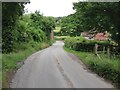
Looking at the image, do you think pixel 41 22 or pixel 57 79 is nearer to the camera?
pixel 57 79

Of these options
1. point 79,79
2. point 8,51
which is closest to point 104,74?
point 79,79

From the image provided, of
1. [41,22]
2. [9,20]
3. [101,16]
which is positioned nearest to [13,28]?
[9,20]

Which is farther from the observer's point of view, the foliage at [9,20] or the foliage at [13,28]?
the foliage at [13,28]

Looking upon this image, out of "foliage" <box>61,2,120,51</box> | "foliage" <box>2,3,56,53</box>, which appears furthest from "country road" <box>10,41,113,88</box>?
"foliage" <box>61,2,120,51</box>

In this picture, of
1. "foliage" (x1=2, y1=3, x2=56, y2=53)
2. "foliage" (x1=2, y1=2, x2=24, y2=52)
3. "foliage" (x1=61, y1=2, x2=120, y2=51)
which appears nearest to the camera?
"foliage" (x1=2, y1=2, x2=24, y2=52)

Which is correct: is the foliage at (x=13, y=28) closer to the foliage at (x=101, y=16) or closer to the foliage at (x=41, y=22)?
the foliage at (x=101, y=16)

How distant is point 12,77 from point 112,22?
10.7 metres

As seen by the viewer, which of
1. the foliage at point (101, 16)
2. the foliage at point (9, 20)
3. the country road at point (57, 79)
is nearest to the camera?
the country road at point (57, 79)

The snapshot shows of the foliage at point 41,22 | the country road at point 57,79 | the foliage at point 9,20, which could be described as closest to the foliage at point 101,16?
the foliage at point 9,20

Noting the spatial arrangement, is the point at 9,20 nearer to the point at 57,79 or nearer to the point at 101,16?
the point at 101,16

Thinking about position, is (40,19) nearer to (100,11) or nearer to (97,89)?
(100,11)

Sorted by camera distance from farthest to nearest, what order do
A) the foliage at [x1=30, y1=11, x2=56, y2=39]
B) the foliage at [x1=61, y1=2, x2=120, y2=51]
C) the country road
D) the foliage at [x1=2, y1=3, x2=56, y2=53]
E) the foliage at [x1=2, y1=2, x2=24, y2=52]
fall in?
the foliage at [x1=30, y1=11, x2=56, y2=39]
the foliage at [x1=61, y1=2, x2=120, y2=51]
the foliage at [x1=2, y1=3, x2=56, y2=53]
the foliage at [x1=2, y1=2, x2=24, y2=52]
the country road

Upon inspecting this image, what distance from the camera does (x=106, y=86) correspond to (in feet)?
51.8

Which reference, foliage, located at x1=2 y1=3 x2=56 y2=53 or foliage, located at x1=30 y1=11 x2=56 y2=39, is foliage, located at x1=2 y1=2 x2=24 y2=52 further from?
foliage, located at x1=30 y1=11 x2=56 y2=39
